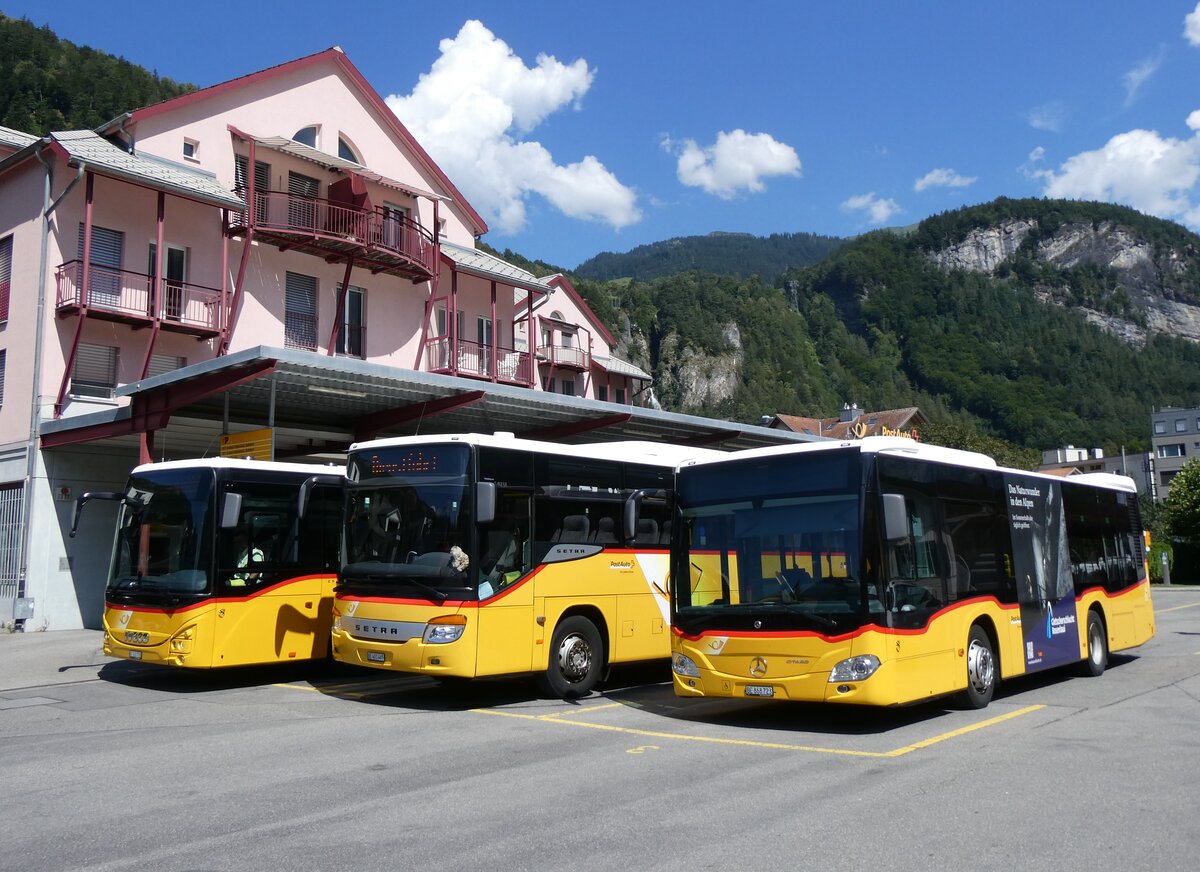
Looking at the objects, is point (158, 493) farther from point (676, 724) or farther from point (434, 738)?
point (676, 724)

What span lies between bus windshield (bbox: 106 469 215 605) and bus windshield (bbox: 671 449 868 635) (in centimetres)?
631

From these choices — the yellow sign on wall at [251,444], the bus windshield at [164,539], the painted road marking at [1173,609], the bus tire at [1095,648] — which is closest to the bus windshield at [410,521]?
the bus windshield at [164,539]

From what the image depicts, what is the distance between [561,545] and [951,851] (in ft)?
23.2

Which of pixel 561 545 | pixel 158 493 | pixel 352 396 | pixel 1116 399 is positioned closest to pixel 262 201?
pixel 352 396

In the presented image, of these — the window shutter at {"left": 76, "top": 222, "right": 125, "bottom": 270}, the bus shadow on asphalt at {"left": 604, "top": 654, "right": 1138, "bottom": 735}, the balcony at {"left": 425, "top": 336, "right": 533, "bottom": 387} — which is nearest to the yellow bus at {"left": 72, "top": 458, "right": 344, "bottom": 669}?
the bus shadow on asphalt at {"left": 604, "top": 654, "right": 1138, "bottom": 735}

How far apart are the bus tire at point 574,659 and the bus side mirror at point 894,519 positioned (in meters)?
4.49

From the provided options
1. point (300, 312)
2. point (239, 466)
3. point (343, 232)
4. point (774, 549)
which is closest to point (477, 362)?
point (300, 312)

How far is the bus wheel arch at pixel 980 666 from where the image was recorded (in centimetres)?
1048

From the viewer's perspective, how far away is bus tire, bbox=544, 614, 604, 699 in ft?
39.1

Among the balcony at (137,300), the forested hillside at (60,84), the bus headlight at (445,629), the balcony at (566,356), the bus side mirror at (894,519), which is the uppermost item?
the forested hillside at (60,84)

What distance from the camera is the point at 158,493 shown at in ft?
43.8

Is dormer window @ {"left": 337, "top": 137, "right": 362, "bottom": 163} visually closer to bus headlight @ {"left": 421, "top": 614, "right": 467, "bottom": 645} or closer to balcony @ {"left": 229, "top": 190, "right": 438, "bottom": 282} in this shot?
balcony @ {"left": 229, "top": 190, "right": 438, "bottom": 282}

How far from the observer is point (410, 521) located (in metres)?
11.3

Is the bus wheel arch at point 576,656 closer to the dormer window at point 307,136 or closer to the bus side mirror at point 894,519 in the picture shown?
the bus side mirror at point 894,519
